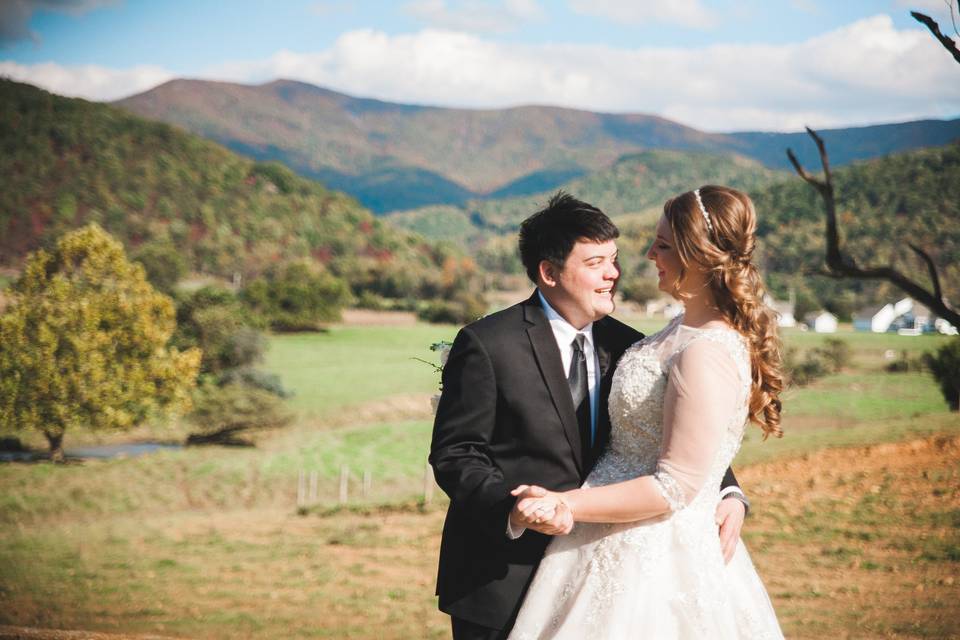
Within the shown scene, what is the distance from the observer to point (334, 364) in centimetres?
5169

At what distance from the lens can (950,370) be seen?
2314 centimetres

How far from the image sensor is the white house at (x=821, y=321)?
5509 centimetres

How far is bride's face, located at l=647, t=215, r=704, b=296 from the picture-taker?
262 centimetres

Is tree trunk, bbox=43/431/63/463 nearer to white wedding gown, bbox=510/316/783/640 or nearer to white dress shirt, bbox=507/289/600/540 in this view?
white dress shirt, bbox=507/289/600/540

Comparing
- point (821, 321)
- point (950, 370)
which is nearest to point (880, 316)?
point (821, 321)

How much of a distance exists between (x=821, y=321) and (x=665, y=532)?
57879 mm

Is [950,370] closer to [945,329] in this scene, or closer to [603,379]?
[945,329]

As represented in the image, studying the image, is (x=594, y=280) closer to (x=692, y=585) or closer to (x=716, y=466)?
(x=716, y=466)

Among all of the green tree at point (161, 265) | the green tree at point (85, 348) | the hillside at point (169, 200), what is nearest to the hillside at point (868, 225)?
the green tree at point (85, 348)

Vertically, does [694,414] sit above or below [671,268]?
below

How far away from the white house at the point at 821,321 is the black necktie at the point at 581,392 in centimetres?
5593

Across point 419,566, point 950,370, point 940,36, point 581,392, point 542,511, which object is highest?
Result: point 940,36

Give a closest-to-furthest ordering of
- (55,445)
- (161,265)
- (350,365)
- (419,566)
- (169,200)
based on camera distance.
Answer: (419,566), (55,445), (350,365), (161,265), (169,200)

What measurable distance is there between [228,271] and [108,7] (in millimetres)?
27826
